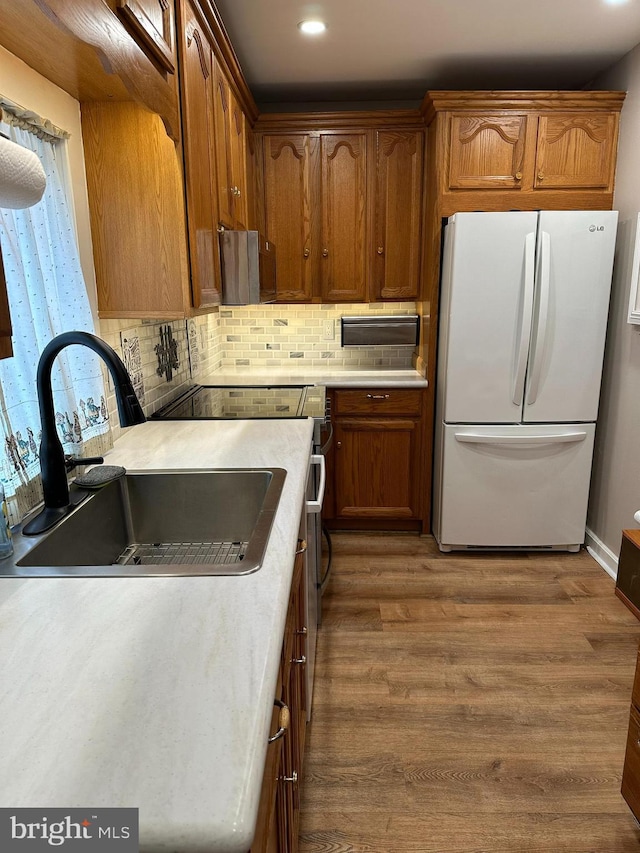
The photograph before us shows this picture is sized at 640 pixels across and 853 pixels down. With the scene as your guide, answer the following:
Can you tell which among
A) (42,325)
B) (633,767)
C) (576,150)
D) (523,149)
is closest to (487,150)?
(523,149)

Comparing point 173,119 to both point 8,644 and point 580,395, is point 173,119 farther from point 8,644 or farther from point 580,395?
A: point 580,395

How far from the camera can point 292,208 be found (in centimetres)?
342

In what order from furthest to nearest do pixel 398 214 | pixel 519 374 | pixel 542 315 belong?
pixel 398 214 < pixel 519 374 < pixel 542 315

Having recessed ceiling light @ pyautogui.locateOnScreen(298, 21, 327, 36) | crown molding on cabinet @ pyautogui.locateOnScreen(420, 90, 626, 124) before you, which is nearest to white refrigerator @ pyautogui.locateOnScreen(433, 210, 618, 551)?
crown molding on cabinet @ pyautogui.locateOnScreen(420, 90, 626, 124)

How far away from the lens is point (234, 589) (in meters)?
1.01

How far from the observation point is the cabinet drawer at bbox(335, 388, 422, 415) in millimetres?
3270

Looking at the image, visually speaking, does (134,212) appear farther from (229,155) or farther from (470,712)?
(470,712)

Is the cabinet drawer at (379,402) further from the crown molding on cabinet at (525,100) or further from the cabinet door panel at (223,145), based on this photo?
the crown molding on cabinet at (525,100)

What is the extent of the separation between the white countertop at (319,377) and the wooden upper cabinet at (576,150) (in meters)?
1.26

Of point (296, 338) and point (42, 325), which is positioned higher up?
point (42, 325)

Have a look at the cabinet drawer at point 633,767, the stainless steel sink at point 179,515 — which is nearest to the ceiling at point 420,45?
the stainless steel sink at point 179,515

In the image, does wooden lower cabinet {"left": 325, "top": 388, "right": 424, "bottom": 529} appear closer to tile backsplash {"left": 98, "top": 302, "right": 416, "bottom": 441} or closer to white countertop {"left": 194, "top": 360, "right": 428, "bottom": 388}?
white countertop {"left": 194, "top": 360, "right": 428, "bottom": 388}

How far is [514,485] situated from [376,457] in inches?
30.9

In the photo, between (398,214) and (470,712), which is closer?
(470,712)
